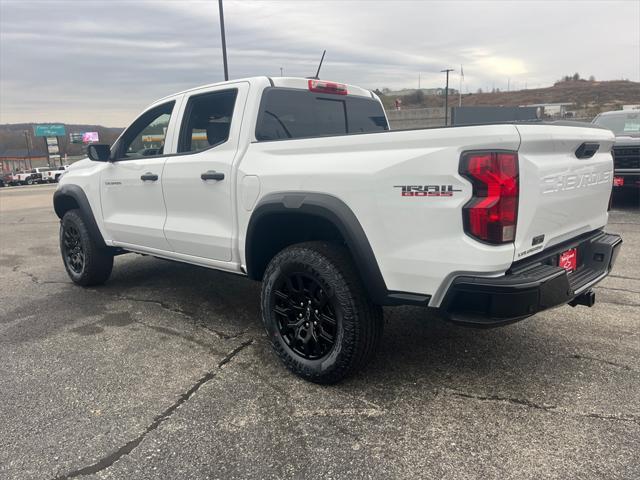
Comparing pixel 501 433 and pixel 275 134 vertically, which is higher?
pixel 275 134

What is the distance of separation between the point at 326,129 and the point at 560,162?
193cm

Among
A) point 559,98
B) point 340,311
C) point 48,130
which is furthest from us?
point 48,130

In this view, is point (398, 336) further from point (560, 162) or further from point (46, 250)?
point (46, 250)

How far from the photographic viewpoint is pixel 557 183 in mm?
2639

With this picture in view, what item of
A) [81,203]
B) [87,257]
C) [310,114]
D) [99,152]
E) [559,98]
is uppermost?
[559,98]

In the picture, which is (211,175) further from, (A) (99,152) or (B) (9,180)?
(B) (9,180)

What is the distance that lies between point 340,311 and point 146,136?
2.80m

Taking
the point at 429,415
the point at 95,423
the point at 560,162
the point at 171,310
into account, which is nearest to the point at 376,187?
the point at 560,162

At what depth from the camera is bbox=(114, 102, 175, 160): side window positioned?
4344 millimetres

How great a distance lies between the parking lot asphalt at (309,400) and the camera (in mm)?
2363

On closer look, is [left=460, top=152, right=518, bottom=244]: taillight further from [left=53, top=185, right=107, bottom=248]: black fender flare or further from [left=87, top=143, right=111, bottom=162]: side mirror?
[left=53, top=185, right=107, bottom=248]: black fender flare

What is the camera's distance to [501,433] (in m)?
2.54

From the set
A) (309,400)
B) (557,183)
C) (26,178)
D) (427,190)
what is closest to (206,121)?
(427,190)

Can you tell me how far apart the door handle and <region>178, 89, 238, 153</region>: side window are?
→ 0.23m
